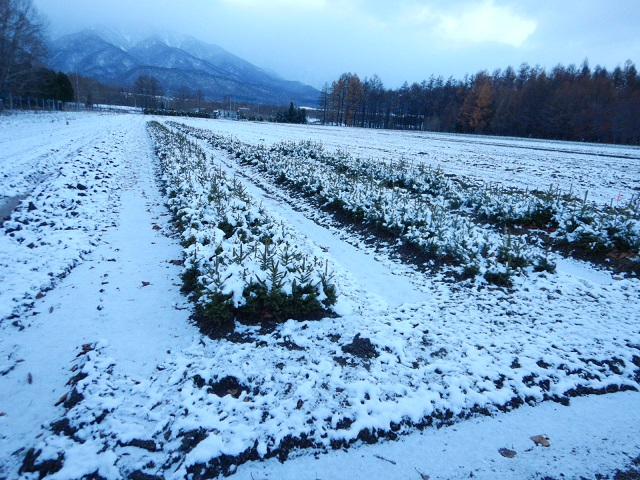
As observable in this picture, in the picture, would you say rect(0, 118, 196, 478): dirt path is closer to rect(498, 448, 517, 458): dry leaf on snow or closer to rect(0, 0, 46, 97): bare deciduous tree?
rect(498, 448, 517, 458): dry leaf on snow

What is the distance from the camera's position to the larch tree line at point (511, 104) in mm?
55606

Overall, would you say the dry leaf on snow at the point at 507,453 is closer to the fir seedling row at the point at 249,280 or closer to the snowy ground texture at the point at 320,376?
the snowy ground texture at the point at 320,376

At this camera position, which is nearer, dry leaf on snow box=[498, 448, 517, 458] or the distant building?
dry leaf on snow box=[498, 448, 517, 458]

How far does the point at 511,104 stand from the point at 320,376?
78.8 metres

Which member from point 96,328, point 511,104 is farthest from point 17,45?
point 511,104

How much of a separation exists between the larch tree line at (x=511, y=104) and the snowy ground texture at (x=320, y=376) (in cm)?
6285

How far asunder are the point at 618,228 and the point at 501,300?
4.07m

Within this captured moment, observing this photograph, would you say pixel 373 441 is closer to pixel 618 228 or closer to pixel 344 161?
pixel 618 228

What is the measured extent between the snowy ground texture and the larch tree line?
62846 mm

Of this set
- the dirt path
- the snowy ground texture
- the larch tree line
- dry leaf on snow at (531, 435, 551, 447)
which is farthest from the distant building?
dry leaf on snow at (531, 435, 551, 447)

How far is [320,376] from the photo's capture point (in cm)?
411

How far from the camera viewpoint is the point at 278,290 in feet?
17.0

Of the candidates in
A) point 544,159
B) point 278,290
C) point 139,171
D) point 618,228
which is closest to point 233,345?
point 278,290

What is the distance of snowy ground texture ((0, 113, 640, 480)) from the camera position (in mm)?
3156
